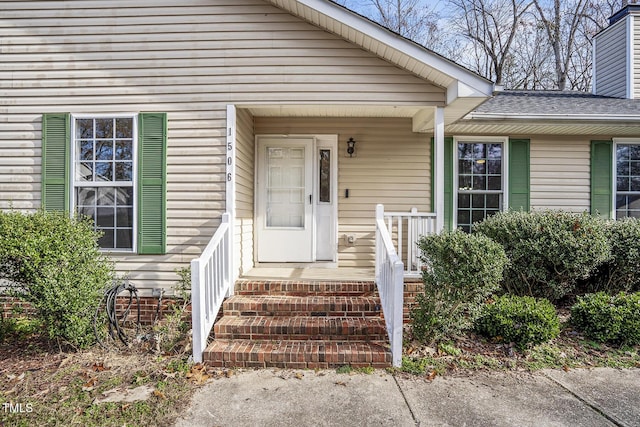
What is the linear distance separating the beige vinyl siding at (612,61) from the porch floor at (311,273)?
666 cm

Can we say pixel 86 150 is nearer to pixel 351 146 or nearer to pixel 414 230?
pixel 351 146

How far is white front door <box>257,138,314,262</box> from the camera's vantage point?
5.80m

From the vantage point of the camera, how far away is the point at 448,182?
630 cm

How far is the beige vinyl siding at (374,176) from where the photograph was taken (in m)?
5.96

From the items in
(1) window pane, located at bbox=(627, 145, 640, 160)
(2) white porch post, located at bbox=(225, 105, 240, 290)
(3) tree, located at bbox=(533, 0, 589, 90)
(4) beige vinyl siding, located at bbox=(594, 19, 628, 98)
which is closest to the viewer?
(2) white porch post, located at bbox=(225, 105, 240, 290)

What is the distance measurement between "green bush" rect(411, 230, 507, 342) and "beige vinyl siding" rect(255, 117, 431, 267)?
1.92 metres

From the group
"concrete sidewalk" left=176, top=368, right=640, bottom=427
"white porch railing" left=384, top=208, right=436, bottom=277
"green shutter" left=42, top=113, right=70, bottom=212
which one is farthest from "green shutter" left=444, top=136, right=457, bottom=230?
"green shutter" left=42, top=113, right=70, bottom=212

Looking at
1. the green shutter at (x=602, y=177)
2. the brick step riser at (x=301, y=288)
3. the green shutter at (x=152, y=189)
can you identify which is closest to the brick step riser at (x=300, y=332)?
the brick step riser at (x=301, y=288)

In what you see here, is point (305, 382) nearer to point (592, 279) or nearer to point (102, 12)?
point (592, 279)

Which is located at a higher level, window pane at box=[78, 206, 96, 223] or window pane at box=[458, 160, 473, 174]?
window pane at box=[458, 160, 473, 174]

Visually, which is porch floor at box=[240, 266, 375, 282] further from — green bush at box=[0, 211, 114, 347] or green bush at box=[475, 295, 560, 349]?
green bush at box=[0, 211, 114, 347]

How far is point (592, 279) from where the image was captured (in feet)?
16.8

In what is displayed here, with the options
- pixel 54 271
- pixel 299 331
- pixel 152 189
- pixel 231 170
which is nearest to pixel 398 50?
pixel 231 170

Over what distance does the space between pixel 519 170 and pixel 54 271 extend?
650 centimetres
